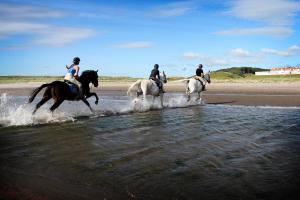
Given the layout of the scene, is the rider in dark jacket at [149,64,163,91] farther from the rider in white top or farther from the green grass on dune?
the green grass on dune

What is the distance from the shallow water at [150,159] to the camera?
5559 mm

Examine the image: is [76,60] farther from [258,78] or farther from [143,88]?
[258,78]

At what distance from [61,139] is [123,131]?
82.2 inches

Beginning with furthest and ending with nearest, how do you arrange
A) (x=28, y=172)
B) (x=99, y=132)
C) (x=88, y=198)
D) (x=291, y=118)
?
(x=291, y=118) < (x=99, y=132) < (x=28, y=172) < (x=88, y=198)

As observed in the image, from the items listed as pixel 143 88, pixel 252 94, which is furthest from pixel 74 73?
pixel 252 94

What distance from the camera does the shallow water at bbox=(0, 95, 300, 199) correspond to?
18.2 feet

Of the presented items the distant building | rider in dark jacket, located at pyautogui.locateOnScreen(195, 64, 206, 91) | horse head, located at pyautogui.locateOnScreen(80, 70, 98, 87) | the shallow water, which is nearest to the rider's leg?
horse head, located at pyautogui.locateOnScreen(80, 70, 98, 87)

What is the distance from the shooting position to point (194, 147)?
28.5 feet

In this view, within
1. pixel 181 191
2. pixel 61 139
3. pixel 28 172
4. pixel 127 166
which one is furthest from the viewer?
pixel 61 139

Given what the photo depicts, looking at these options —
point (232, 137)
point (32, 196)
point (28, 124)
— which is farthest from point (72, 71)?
point (32, 196)

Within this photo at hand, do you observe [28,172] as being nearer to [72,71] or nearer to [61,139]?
[61,139]

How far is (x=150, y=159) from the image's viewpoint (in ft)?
24.6

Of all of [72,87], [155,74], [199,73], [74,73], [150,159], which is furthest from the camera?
[199,73]

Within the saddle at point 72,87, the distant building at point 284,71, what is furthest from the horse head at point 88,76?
the distant building at point 284,71
